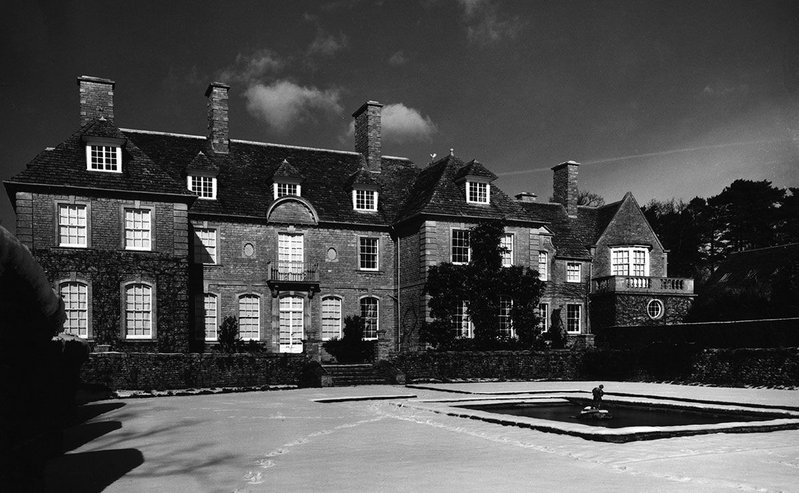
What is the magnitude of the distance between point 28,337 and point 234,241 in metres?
26.6

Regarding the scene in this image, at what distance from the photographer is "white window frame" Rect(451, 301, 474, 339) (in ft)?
113

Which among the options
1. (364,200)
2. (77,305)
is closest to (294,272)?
(364,200)

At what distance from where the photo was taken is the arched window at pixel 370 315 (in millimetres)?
35750

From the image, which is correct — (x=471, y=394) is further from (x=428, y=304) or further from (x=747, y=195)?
(x=747, y=195)

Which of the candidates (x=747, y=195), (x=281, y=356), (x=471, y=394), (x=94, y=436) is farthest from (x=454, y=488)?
(x=747, y=195)

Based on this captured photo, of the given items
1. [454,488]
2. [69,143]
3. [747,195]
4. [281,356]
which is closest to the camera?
[454,488]

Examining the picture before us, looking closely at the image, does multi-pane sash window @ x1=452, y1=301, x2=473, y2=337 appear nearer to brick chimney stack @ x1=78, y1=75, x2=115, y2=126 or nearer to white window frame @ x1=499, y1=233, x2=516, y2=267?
white window frame @ x1=499, y1=233, x2=516, y2=267

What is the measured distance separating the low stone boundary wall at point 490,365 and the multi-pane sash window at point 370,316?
766cm

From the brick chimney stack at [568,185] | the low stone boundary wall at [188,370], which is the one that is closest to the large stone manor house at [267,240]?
the low stone boundary wall at [188,370]

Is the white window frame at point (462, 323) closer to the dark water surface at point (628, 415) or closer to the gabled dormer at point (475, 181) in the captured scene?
the gabled dormer at point (475, 181)

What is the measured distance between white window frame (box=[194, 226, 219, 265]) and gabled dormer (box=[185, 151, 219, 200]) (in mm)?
1625

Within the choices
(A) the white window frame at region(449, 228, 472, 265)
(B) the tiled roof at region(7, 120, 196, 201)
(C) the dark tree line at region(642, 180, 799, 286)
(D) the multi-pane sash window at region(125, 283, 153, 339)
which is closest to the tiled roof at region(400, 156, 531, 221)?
(A) the white window frame at region(449, 228, 472, 265)

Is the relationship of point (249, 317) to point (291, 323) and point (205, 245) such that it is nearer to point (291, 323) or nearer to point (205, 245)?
point (291, 323)

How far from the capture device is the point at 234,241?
3341 centimetres
